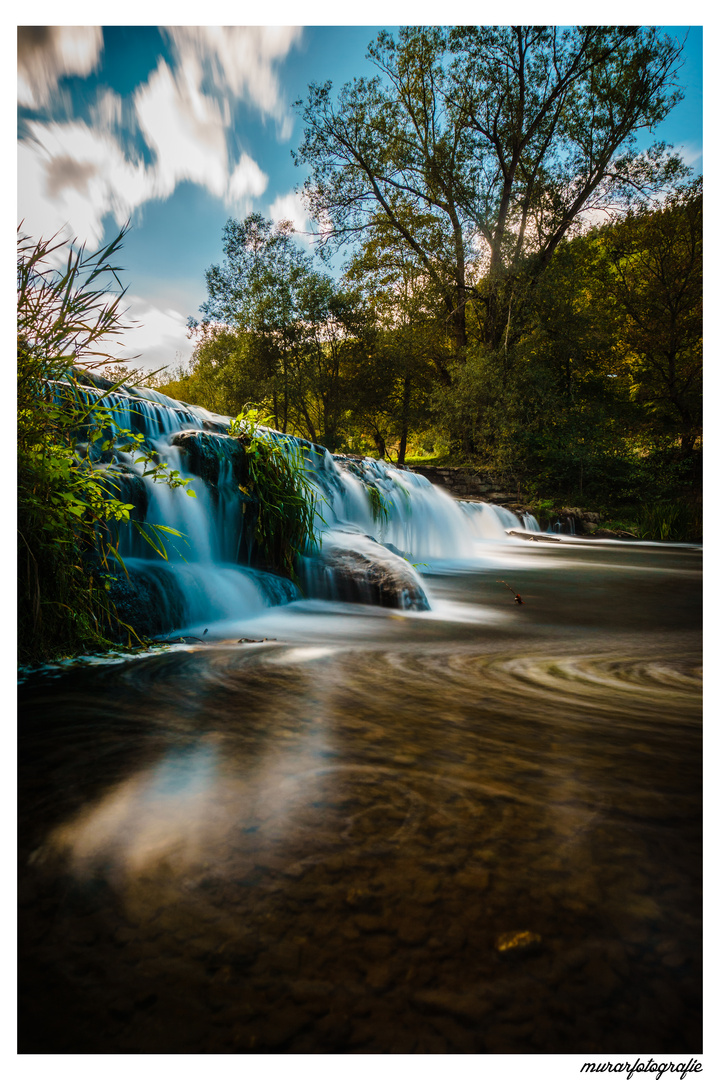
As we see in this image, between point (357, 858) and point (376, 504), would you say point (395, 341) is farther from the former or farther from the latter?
point (357, 858)

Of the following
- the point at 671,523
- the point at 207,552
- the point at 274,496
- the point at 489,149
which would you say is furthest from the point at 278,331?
the point at 207,552

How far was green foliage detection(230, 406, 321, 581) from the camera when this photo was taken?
153 inches

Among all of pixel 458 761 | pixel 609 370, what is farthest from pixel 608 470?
pixel 458 761

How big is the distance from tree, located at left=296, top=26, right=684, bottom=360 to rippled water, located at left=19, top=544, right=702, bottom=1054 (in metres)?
14.4

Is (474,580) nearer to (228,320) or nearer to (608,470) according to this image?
(608,470)

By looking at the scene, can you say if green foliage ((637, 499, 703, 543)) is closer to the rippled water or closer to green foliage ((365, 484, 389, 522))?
green foliage ((365, 484, 389, 522))

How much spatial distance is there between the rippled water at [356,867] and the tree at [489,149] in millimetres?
14440

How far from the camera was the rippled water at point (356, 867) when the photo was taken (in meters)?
0.68

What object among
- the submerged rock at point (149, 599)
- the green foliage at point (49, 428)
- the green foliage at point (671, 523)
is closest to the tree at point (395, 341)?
the green foliage at point (671, 523)

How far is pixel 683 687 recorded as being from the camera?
2139 millimetres

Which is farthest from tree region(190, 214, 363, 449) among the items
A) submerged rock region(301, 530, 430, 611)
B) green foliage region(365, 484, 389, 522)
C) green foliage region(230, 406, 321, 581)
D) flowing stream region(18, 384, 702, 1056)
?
flowing stream region(18, 384, 702, 1056)

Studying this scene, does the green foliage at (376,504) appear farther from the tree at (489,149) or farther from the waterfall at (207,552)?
the tree at (489,149)

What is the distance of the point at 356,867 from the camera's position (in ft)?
3.06

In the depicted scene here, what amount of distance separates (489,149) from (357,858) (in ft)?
57.4
